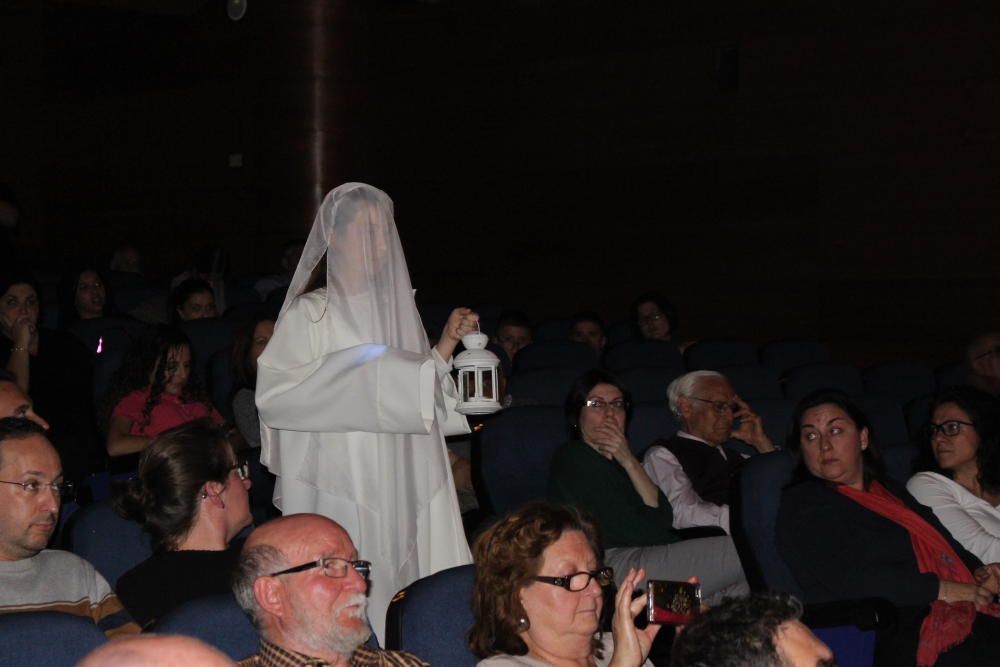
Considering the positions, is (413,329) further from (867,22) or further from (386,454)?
(867,22)

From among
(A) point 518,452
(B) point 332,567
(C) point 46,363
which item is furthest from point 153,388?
(B) point 332,567

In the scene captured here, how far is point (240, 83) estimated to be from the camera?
33.3 feet

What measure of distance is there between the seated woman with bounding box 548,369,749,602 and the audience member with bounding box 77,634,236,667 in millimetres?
2383

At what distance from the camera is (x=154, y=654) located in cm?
122

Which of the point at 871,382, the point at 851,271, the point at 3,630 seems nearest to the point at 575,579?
the point at 3,630

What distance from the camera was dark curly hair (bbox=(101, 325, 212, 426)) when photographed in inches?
181

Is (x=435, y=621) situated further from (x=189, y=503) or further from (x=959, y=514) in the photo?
(x=959, y=514)

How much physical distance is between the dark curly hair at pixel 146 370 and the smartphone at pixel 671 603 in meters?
2.92

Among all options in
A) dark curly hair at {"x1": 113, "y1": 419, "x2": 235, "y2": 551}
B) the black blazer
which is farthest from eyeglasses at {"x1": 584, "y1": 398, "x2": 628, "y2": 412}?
dark curly hair at {"x1": 113, "y1": 419, "x2": 235, "y2": 551}

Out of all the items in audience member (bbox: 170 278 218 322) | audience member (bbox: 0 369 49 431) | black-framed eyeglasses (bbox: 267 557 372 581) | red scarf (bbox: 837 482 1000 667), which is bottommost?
red scarf (bbox: 837 482 1000 667)

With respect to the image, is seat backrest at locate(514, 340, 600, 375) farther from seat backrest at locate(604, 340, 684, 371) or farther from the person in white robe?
the person in white robe

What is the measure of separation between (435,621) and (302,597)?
0.34 meters

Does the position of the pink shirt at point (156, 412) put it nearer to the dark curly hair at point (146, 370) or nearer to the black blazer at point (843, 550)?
the dark curly hair at point (146, 370)

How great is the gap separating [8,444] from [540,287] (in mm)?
7005
